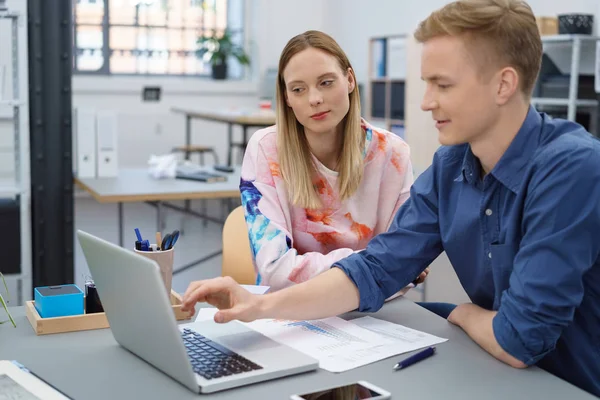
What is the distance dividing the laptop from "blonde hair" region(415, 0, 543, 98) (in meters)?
0.57

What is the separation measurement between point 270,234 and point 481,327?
2.07ft

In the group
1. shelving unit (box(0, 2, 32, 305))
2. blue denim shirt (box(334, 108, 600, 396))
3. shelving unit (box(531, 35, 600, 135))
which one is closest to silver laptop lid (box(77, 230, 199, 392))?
blue denim shirt (box(334, 108, 600, 396))

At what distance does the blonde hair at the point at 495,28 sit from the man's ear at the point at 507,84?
13mm

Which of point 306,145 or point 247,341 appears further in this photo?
point 306,145

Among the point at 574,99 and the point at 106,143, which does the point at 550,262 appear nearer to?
the point at 106,143

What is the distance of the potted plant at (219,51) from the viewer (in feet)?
25.5

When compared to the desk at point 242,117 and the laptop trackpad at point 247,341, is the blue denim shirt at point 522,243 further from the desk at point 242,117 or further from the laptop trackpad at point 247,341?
the desk at point 242,117

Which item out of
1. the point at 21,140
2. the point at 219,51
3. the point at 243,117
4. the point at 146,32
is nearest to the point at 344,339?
the point at 21,140

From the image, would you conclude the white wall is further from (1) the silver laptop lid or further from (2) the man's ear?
(1) the silver laptop lid

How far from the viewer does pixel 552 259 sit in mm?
1192

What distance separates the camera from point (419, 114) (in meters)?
5.96

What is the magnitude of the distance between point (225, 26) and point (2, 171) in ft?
16.4

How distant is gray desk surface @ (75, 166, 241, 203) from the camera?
322 cm

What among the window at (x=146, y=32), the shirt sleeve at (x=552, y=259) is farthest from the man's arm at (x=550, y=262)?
the window at (x=146, y=32)
